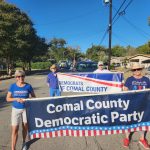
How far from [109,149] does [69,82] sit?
8.58 metres

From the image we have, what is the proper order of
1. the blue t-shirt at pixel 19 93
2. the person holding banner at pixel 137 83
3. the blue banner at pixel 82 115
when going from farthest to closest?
the person holding banner at pixel 137 83 < the blue t-shirt at pixel 19 93 < the blue banner at pixel 82 115

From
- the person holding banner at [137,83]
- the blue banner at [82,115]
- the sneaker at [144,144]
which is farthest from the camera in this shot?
the person holding banner at [137,83]

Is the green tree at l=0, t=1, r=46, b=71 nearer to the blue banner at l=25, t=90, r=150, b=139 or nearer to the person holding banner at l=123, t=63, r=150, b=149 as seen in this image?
the person holding banner at l=123, t=63, r=150, b=149

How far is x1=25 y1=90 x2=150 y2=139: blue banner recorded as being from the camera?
6.40 m

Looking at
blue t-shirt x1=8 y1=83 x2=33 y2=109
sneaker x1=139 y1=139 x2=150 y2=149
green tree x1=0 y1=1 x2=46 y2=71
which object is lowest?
sneaker x1=139 y1=139 x2=150 y2=149

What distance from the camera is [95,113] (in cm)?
646

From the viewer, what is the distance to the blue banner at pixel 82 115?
640 centimetres

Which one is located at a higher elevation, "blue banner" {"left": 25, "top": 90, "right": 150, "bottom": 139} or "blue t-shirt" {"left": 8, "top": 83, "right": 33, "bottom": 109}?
"blue t-shirt" {"left": 8, "top": 83, "right": 33, "bottom": 109}

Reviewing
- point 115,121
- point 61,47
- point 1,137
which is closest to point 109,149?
point 115,121

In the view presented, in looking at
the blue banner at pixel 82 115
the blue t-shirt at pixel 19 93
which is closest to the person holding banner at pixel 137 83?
the blue banner at pixel 82 115

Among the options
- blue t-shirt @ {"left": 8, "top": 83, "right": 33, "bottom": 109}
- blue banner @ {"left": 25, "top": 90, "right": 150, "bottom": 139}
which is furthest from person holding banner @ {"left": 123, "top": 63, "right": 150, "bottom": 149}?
blue t-shirt @ {"left": 8, "top": 83, "right": 33, "bottom": 109}

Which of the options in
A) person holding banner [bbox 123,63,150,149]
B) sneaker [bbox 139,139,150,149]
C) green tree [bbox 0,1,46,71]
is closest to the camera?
sneaker [bbox 139,139,150,149]

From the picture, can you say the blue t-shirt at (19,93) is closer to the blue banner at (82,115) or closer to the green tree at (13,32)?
the blue banner at (82,115)

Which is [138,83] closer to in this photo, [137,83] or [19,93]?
[137,83]
